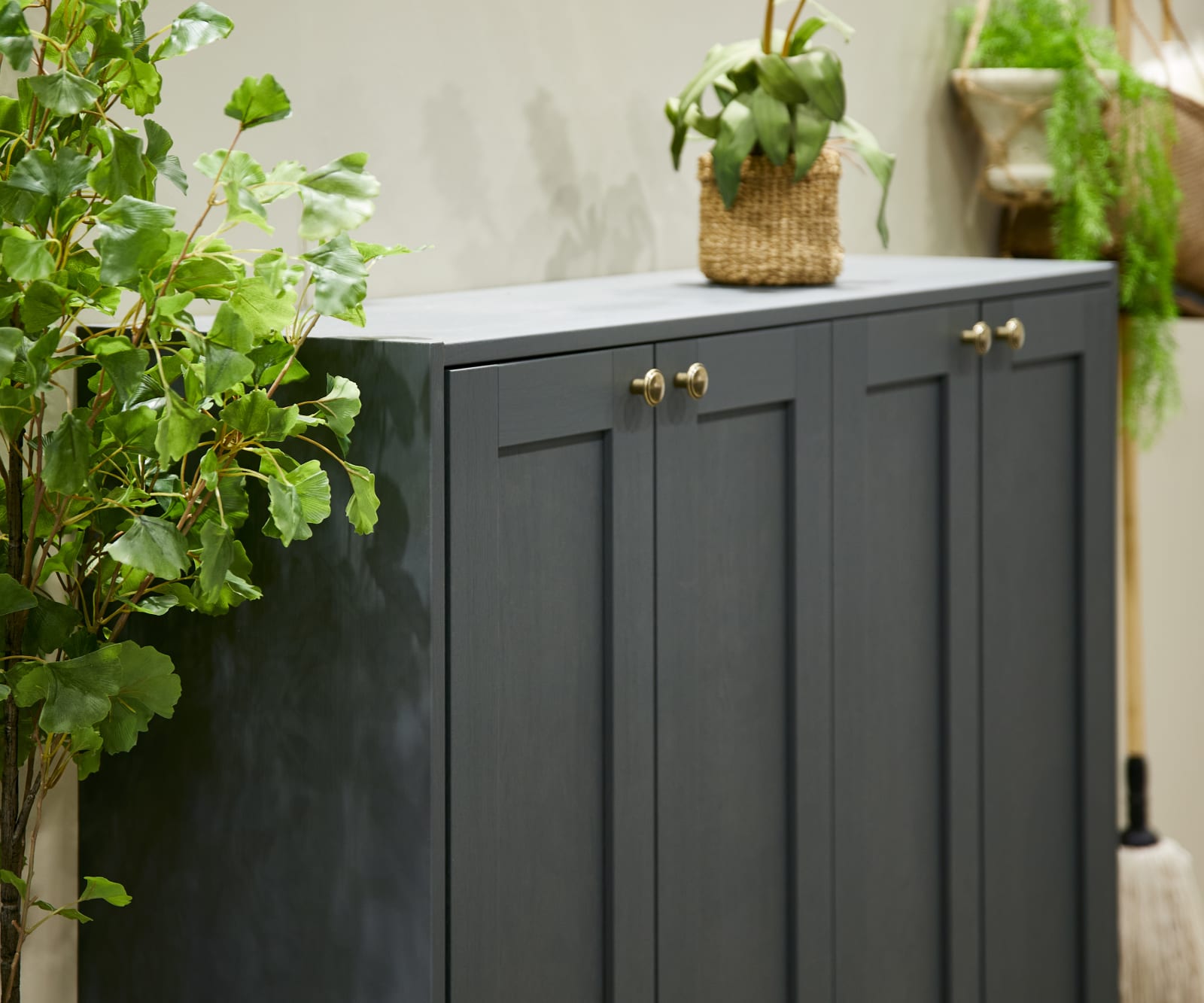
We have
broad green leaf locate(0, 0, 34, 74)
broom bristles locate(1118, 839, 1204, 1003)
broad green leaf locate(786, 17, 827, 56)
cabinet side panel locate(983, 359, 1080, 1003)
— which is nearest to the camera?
broad green leaf locate(0, 0, 34, 74)

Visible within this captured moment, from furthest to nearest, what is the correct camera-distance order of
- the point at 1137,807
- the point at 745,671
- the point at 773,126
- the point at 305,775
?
the point at 1137,807
the point at 773,126
the point at 745,671
the point at 305,775

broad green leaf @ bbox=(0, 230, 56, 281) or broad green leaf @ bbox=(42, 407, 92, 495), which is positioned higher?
broad green leaf @ bbox=(0, 230, 56, 281)

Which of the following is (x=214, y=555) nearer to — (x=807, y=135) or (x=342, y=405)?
(x=342, y=405)

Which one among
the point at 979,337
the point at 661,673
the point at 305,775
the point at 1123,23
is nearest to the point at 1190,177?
the point at 1123,23

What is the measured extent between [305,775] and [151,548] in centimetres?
35

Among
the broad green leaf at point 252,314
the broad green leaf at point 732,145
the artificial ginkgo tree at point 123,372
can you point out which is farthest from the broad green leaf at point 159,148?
the broad green leaf at point 732,145

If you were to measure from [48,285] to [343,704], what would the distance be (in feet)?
1.40

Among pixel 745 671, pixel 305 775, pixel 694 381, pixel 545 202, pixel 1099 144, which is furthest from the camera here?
pixel 1099 144

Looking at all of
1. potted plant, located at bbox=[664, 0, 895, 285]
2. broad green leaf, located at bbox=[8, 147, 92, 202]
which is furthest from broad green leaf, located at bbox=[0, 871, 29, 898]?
potted plant, located at bbox=[664, 0, 895, 285]

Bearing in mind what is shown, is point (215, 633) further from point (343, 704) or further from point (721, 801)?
point (721, 801)

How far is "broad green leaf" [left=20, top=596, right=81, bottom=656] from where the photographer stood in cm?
114

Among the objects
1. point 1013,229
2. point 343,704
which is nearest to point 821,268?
point 343,704

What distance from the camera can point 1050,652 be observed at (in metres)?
1.95

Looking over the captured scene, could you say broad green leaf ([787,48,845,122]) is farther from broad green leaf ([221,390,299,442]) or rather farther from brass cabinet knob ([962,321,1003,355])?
broad green leaf ([221,390,299,442])
